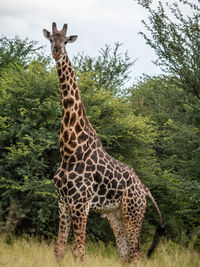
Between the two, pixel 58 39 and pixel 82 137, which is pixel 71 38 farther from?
pixel 82 137

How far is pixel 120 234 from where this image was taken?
692cm

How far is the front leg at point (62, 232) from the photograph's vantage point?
19.5 feet

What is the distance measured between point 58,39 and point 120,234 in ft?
11.7

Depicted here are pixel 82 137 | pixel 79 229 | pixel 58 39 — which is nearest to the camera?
pixel 79 229

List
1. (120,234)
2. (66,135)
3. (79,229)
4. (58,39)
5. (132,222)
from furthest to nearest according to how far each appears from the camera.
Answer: (120,234) → (132,222) → (66,135) → (58,39) → (79,229)

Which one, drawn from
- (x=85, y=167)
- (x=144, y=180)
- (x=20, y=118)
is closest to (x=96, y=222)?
(x=144, y=180)

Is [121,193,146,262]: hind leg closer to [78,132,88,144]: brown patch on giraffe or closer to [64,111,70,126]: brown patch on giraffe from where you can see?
[78,132,88,144]: brown patch on giraffe

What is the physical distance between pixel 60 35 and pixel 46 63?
19.9 feet

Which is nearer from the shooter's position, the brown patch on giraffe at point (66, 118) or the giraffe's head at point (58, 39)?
the giraffe's head at point (58, 39)

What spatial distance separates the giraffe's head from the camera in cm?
603

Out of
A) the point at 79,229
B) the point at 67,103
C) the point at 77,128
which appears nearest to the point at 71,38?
the point at 67,103

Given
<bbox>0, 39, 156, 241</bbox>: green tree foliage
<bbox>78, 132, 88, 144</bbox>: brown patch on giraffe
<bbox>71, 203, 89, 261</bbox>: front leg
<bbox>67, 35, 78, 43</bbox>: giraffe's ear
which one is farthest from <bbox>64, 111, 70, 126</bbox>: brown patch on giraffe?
<bbox>0, 39, 156, 241</bbox>: green tree foliage

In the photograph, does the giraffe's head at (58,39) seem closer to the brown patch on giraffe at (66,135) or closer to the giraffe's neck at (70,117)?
the giraffe's neck at (70,117)

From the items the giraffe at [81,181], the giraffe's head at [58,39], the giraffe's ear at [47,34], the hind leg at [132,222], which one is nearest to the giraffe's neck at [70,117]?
the giraffe at [81,181]
